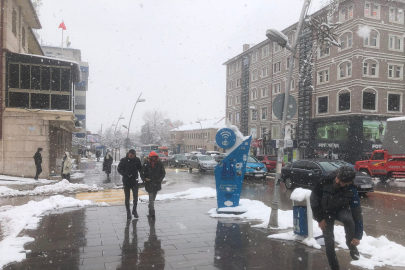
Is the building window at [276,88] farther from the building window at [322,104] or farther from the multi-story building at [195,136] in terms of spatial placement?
the multi-story building at [195,136]

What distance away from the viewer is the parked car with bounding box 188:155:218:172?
27547 mm

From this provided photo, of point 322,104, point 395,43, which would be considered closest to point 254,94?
point 322,104

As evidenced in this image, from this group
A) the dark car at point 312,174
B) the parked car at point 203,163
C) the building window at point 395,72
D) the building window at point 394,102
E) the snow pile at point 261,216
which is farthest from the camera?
the building window at point 395,72

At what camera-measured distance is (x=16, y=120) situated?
17953mm

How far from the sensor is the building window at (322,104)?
36219mm

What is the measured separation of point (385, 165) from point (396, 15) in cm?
2282

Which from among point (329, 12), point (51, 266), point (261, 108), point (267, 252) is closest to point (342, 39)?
point (329, 12)

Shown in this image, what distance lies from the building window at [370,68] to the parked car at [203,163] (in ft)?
60.3

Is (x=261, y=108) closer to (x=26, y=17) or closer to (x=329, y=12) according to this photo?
(x=329, y=12)

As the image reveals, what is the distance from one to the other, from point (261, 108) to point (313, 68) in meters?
13.0

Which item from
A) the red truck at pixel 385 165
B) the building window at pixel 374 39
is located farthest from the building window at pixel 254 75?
the red truck at pixel 385 165

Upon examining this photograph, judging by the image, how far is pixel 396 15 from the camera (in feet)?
111

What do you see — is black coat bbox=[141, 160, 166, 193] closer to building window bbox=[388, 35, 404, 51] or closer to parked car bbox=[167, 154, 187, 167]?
parked car bbox=[167, 154, 187, 167]

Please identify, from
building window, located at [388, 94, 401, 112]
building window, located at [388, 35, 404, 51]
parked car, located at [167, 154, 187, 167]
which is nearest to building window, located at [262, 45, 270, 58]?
building window, located at [388, 35, 404, 51]
